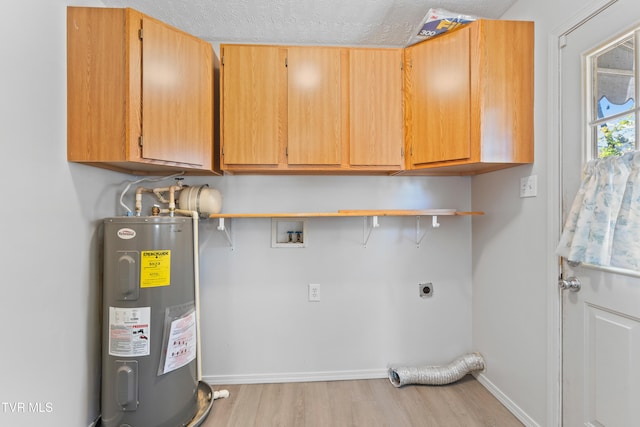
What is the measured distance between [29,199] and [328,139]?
1457 millimetres

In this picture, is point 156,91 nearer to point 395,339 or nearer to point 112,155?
point 112,155

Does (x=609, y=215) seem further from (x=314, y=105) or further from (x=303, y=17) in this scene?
(x=303, y=17)

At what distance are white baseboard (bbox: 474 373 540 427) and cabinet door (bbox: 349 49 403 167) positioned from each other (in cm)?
164

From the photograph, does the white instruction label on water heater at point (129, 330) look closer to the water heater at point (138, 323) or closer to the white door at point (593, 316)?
the water heater at point (138, 323)

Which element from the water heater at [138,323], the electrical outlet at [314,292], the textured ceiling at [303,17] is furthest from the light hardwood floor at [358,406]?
the textured ceiling at [303,17]

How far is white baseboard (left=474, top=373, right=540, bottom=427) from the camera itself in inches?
63.3

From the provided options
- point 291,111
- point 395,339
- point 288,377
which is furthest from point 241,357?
point 291,111

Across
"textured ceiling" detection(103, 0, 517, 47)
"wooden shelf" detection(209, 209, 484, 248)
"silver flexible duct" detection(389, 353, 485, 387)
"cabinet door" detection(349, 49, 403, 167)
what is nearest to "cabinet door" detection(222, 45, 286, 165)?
"textured ceiling" detection(103, 0, 517, 47)

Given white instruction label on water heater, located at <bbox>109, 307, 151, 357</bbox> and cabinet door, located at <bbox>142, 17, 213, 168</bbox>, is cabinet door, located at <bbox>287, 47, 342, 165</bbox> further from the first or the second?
white instruction label on water heater, located at <bbox>109, 307, 151, 357</bbox>

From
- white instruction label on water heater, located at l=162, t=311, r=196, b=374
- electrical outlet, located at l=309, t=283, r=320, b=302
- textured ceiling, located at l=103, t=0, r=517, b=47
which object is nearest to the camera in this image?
white instruction label on water heater, located at l=162, t=311, r=196, b=374

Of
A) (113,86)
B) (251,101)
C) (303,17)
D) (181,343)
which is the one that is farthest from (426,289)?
(113,86)

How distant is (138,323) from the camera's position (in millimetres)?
1441

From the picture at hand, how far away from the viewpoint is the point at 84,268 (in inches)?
57.9

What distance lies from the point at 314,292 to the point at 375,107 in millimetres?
1354
